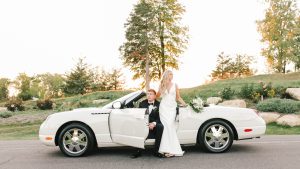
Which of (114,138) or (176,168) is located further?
(114,138)

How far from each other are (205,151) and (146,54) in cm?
4085

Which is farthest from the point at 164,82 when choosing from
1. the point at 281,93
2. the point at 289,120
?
the point at 281,93

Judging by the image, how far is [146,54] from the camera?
158 feet

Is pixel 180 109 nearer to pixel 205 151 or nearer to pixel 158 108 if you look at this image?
pixel 158 108

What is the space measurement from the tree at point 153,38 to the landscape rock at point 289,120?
1284 inches

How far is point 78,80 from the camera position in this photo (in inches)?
1997

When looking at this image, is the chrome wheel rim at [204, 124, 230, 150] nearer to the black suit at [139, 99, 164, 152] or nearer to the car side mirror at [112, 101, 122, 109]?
the black suit at [139, 99, 164, 152]

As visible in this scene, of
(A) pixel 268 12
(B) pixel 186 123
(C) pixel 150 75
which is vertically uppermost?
(A) pixel 268 12

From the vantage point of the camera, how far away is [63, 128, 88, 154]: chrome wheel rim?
7531 millimetres

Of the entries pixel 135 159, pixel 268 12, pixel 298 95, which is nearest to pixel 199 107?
pixel 135 159

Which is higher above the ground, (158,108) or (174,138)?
(158,108)

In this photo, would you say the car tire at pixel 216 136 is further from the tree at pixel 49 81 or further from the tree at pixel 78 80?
the tree at pixel 49 81

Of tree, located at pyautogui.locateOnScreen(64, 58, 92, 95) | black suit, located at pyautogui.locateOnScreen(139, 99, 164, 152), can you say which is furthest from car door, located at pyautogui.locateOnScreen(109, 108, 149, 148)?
tree, located at pyautogui.locateOnScreen(64, 58, 92, 95)

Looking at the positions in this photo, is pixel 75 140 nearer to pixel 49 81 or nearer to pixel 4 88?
pixel 4 88
